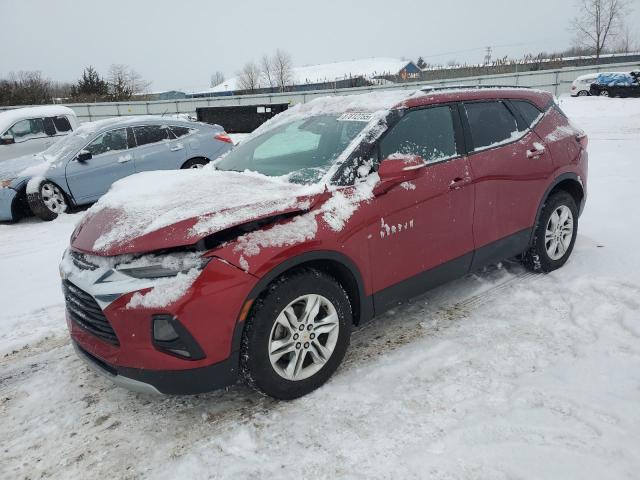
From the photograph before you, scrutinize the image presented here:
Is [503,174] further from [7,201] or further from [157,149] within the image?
[7,201]

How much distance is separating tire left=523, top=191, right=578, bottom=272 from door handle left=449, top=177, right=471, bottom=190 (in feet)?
3.72

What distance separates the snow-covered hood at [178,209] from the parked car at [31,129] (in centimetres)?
834

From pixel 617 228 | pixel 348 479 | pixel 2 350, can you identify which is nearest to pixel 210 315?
pixel 348 479

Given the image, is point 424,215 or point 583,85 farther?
point 583,85

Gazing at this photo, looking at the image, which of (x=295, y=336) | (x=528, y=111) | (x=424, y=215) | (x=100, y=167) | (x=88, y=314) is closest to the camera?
(x=88, y=314)

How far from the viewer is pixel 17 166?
25.7 feet

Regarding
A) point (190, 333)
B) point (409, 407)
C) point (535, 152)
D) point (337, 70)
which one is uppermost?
point (337, 70)

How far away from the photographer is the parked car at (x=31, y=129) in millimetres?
9820

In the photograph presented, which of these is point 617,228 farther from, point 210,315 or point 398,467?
point 210,315

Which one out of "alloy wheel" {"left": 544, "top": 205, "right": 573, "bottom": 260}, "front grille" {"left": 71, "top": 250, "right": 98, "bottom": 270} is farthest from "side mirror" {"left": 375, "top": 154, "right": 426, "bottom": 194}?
"alloy wheel" {"left": 544, "top": 205, "right": 573, "bottom": 260}

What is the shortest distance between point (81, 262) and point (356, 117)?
198 centimetres

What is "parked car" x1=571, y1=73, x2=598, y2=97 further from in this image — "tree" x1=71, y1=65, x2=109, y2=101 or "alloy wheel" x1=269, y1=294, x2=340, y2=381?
"tree" x1=71, y1=65, x2=109, y2=101

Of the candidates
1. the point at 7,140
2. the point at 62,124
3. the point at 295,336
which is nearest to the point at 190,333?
the point at 295,336

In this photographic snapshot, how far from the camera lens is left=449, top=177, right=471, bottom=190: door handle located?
10.8ft
